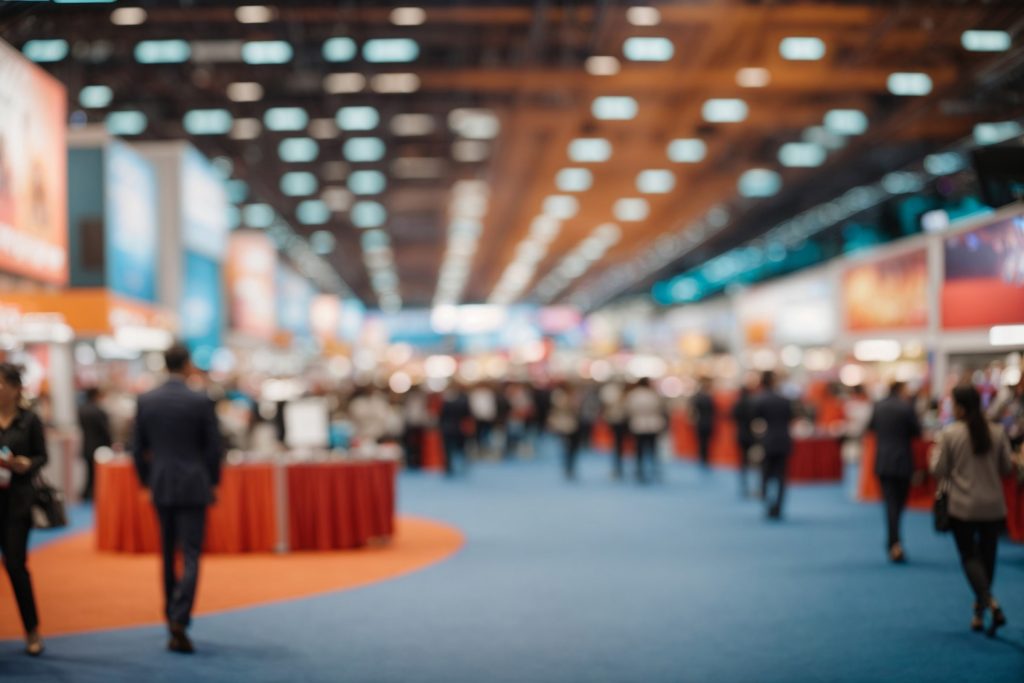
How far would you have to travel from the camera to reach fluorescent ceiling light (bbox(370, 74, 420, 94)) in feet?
56.7

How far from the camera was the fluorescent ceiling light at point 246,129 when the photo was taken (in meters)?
21.0

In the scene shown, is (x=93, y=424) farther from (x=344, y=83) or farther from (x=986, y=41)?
(x=986, y=41)

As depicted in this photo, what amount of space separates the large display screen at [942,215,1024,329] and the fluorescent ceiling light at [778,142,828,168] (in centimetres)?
1298

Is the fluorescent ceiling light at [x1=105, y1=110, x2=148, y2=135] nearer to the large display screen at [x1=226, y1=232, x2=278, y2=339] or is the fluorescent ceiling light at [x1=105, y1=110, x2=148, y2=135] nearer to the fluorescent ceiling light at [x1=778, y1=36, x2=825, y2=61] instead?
the large display screen at [x1=226, y1=232, x2=278, y2=339]

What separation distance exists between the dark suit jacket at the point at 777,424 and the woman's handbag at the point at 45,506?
760cm

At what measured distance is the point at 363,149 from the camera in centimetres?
2381

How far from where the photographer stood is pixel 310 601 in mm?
7570

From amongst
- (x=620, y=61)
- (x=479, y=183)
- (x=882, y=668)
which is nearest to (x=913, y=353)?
(x=620, y=61)

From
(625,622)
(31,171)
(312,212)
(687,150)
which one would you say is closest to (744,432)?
(625,622)

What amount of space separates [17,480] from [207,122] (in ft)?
54.1

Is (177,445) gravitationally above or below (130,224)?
below

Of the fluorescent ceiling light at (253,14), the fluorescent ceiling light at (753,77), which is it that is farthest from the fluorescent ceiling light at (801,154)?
the fluorescent ceiling light at (253,14)

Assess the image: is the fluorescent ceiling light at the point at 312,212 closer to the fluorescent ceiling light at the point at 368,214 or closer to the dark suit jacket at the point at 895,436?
the fluorescent ceiling light at the point at 368,214

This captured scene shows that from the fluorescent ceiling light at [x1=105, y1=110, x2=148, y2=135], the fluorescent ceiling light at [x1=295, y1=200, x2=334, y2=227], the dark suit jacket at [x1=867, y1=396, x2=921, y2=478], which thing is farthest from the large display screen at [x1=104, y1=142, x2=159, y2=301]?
the fluorescent ceiling light at [x1=295, y1=200, x2=334, y2=227]
